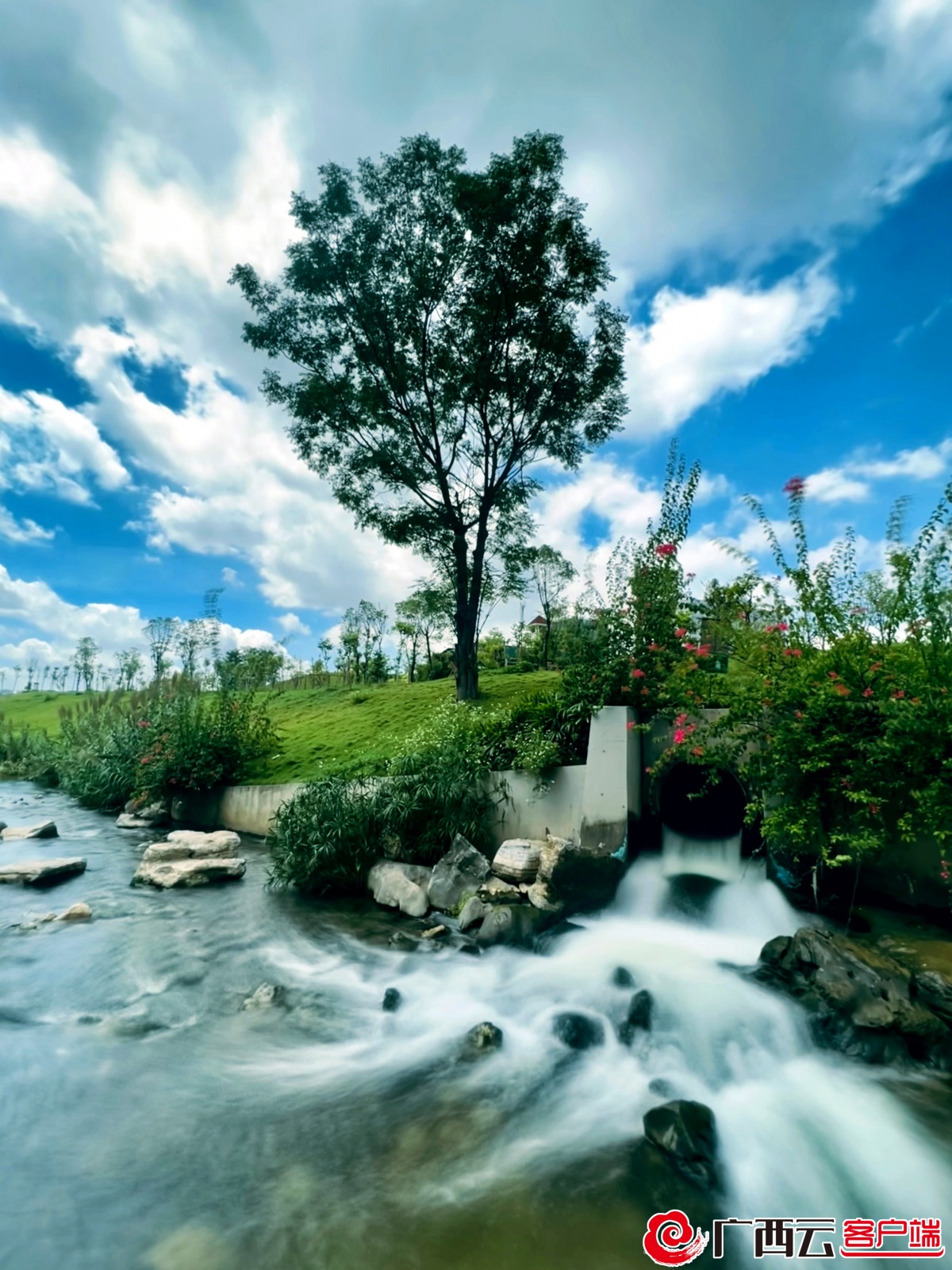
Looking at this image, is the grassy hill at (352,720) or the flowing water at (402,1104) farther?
the grassy hill at (352,720)

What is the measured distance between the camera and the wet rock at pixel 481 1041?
4.84 meters

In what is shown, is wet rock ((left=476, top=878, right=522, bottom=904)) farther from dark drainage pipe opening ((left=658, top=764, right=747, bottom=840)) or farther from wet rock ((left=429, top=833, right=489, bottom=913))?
dark drainage pipe opening ((left=658, top=764, right=747, bottom=840))

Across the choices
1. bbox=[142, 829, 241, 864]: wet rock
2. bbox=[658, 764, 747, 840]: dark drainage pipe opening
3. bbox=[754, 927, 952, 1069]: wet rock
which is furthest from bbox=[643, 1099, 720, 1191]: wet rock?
bbox=[142, 829, 241, 864]: wet rock

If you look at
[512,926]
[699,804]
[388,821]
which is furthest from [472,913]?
[699,804]

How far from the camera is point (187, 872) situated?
31.8ft

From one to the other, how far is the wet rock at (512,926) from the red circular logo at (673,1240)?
353 cm

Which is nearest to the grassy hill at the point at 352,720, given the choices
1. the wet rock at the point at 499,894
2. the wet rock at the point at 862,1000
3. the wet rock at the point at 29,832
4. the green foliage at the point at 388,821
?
the green foliage at the point at 388,821

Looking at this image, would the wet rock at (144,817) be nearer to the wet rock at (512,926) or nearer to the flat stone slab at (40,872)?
the flat stone slab at (40,872)

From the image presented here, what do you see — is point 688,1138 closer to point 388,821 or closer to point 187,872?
point 388,821

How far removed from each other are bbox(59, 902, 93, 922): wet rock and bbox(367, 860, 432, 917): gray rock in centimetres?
377

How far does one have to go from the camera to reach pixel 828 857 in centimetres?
621

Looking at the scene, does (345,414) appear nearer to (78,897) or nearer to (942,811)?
(78,897)

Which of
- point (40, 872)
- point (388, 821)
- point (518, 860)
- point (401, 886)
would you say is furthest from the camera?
point (40, 872)

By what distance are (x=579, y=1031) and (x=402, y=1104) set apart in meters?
1.59
